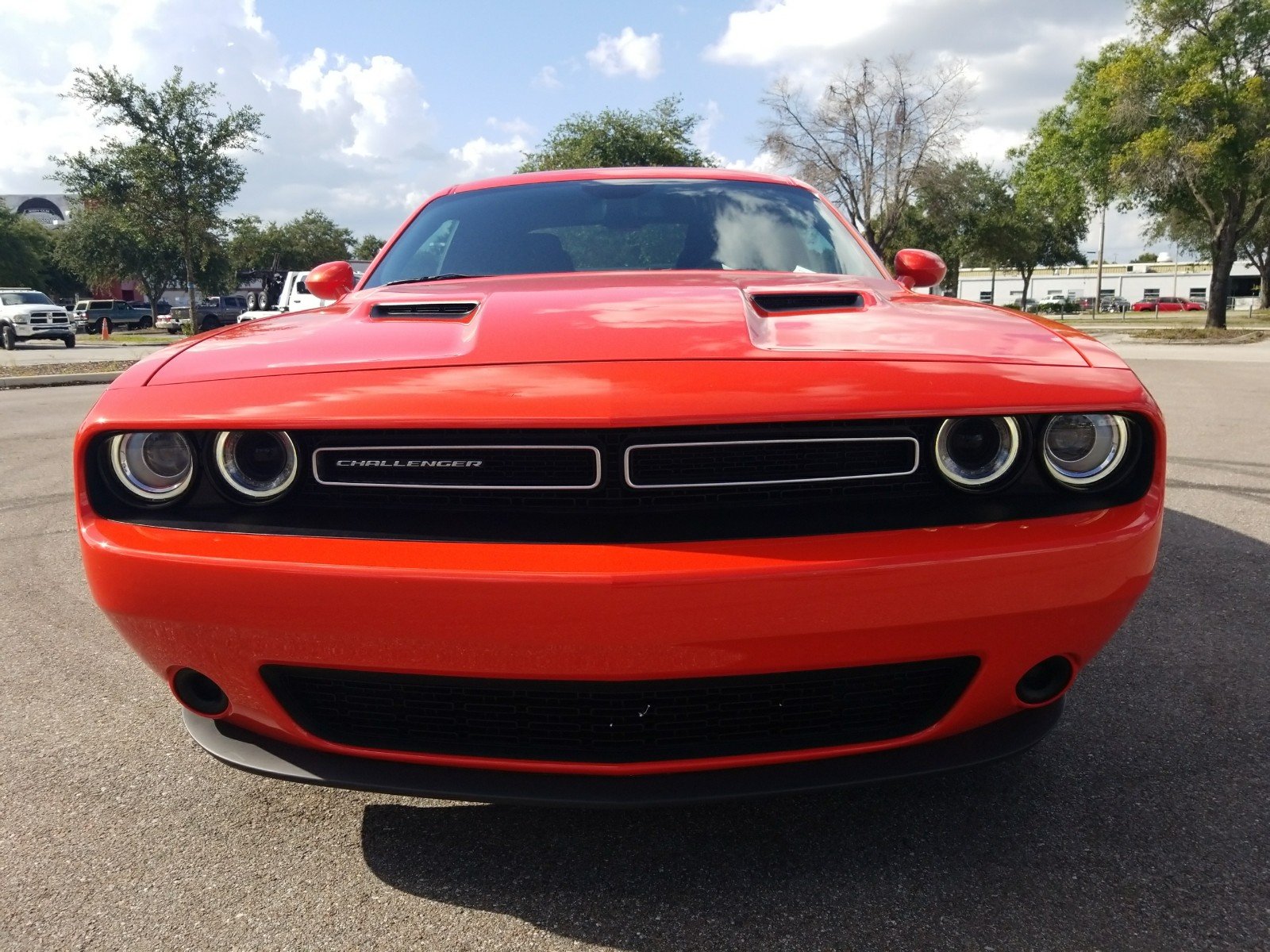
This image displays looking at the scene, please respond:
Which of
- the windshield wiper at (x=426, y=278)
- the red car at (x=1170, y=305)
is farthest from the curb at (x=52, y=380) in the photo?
the red car at (x=1170, y=305)

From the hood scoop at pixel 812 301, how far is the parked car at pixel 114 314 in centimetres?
5207

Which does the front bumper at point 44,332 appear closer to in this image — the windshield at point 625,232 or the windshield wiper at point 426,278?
the windshield at point 625,232

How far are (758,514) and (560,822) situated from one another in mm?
850

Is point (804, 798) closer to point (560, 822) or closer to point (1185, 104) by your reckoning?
point (560, 822)

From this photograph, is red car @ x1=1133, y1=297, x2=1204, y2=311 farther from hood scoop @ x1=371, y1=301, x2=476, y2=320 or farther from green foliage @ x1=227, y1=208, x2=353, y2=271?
hood scoop @ x1=371, y1=301, x2=476, y2=320

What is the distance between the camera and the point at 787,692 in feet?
5.24

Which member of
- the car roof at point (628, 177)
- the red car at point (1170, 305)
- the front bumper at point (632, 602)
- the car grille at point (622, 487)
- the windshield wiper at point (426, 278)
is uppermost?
the car roof at point (628, 177)

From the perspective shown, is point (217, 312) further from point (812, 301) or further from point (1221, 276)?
point (812, 301)

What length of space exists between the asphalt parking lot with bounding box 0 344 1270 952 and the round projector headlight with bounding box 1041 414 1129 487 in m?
0.64

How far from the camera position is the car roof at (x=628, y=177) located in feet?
10.5

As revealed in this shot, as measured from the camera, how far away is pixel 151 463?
5.44ft

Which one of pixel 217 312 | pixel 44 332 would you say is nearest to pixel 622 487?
pixel 44 332

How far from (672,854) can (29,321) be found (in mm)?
31651

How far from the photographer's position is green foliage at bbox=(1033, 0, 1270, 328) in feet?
80.5
